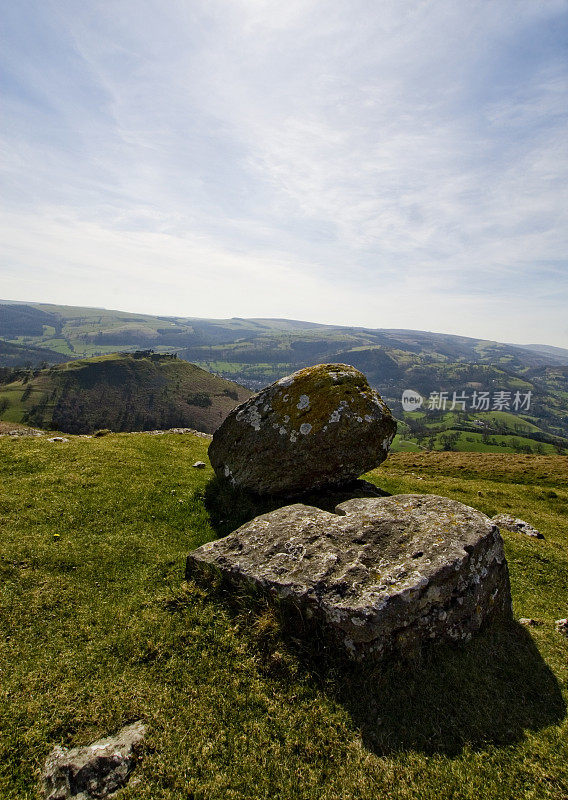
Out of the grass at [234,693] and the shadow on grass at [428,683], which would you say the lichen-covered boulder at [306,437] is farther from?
the shadow on grass at [428,683]

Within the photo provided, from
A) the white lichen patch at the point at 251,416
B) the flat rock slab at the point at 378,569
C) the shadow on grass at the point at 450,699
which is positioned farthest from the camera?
the white lichen patch at the point at 251,416

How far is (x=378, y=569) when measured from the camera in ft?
29.7

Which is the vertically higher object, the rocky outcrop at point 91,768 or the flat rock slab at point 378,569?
the flat rock slab at point 378,569

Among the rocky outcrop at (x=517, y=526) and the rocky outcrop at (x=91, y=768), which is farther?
the rocky outcrop at (x=517, y=526)

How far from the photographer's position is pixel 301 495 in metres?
16.2

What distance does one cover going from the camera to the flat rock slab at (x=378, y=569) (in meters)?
8.06

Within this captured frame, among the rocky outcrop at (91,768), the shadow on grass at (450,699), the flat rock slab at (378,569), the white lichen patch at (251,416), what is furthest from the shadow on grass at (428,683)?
the white lichen patch at (251,416)

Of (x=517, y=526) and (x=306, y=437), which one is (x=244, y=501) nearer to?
(x=306, y=437)

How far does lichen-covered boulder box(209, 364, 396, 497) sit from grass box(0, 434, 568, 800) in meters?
5.33

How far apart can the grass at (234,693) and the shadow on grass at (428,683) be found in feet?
0.10

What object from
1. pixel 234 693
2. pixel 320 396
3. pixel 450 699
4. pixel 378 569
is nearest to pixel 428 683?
pixel 450 699

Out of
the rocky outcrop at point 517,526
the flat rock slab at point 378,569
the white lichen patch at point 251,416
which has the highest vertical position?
the white lichen patch at point 251,416

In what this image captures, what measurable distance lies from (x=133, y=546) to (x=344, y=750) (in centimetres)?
855

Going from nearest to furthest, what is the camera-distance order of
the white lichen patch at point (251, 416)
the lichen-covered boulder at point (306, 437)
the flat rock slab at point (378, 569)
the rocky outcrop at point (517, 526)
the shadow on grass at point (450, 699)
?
the shadow on grass at point (450, 699), the flat rock slab at point (378, 569), the lichen-covered boulder at point (306, 437), the white lichen patch at point (251, 416), the rocky outcrop at point (517, 526)
